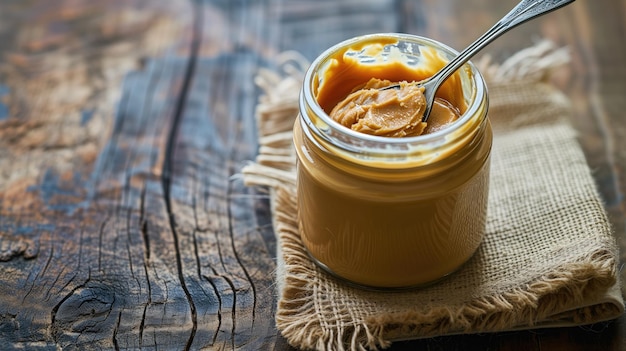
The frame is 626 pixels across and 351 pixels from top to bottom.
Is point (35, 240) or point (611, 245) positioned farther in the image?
point (35, 240)

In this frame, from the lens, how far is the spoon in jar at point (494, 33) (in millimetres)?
1173

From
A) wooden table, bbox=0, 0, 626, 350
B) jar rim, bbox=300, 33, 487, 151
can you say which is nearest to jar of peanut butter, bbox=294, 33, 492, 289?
jar rim, bbox=300, 33, 487, 151

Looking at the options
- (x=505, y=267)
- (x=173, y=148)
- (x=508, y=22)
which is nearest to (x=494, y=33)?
(x=508, y=22)

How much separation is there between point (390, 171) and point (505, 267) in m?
0.31

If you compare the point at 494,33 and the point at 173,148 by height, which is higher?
the point at 494,33

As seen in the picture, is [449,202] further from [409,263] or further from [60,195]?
[60,195]

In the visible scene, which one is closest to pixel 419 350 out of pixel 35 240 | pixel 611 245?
pixel 611 245

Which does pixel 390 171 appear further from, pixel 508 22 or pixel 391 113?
pixel 508 22

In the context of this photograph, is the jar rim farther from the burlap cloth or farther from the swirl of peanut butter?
the burlap cloth

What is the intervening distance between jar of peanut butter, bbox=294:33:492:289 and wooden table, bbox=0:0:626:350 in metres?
0.14

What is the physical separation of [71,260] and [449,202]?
0.68m

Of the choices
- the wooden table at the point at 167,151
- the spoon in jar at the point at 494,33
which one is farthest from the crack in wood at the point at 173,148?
the spoon in jar at the point at 494,33

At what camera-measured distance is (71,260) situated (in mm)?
1371

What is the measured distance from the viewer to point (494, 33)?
3.88ft
